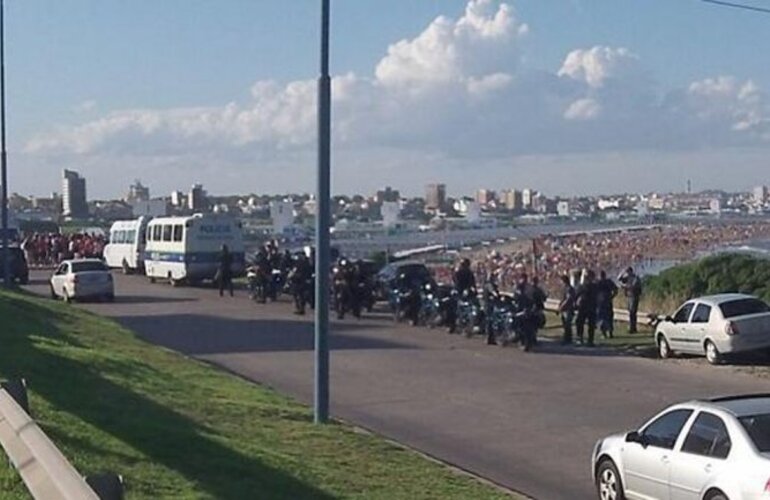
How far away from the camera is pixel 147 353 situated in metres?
25.4

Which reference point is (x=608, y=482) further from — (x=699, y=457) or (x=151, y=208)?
(x=151, y=208)

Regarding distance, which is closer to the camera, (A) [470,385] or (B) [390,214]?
(A) [470,385]

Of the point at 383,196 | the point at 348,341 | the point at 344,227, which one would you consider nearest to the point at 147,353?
the point at 348,341

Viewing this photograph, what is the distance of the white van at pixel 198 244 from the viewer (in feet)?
169

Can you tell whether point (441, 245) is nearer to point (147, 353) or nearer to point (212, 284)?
point (212, 284)

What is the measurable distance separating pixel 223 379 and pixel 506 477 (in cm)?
837

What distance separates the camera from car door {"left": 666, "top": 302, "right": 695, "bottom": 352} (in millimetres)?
28266

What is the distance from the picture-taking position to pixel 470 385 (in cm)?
2345

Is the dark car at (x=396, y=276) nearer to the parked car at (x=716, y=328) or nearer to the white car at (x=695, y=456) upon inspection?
the parked car at (x=716, y=328)

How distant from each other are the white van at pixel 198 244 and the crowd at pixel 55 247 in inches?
496

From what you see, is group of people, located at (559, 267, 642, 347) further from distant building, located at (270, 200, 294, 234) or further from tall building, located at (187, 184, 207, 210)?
tall building, located at (187, 184, 207, 210)

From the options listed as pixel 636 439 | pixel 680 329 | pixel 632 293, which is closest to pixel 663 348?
pixel 680 329

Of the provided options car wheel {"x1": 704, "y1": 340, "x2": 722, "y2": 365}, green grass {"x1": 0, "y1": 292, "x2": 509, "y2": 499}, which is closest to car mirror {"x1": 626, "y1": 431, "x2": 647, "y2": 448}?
green grass {"x1": 0, "y1": 292, "x2": 509, "y2": 499}

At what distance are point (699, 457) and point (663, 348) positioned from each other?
17.2 m
